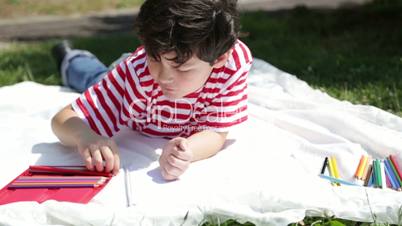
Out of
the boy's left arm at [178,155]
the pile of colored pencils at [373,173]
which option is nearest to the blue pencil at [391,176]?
the pile of colored pencils at [373,173]

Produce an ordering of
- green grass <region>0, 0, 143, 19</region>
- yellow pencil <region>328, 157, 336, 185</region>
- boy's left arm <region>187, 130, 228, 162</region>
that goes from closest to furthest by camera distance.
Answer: boy's left arm <region>187, 130, 228, 162</region>
yellow pencil <region>328, 157, 336, 185</region>
green grass <region>0, 0, 143, 19</region>

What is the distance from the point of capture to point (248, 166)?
2.17 m

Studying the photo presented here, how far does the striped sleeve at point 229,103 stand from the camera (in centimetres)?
227

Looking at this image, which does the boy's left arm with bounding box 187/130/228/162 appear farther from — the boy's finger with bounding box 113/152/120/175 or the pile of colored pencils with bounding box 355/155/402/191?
the pile of colored pencils with bounding box 355/155/402/191

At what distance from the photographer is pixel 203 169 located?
7.07ft

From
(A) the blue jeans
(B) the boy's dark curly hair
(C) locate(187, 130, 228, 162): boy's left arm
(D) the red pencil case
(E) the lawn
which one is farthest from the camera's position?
(E) the lawn

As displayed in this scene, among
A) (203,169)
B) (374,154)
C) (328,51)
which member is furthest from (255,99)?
(328,51)

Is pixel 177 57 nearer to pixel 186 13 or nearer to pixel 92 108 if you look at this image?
pixel 186 13

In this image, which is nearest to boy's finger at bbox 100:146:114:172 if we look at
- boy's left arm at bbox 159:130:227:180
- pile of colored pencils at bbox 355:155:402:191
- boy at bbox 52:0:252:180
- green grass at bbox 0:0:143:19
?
boy at bbox 52:0:252:180

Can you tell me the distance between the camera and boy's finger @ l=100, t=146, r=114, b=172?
208 centimetres

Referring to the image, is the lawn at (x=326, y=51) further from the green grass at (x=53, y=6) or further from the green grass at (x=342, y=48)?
the green grass at (x=53, y=6)

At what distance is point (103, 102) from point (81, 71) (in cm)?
110

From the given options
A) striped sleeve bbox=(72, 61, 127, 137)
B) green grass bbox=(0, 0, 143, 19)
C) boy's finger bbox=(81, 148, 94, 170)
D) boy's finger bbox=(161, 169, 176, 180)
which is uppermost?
striped sleeve bbox=(72, 61, 127, 137)

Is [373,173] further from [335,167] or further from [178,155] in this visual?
[178,155]
